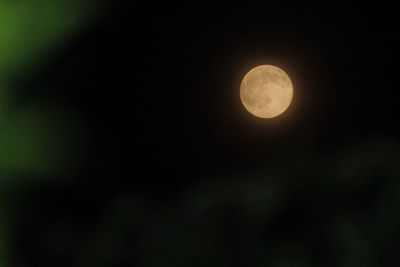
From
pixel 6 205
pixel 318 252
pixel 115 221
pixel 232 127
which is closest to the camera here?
pixel 6 205

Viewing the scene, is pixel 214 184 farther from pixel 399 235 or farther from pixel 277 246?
pixel 399 235

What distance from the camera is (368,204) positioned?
1507 mm

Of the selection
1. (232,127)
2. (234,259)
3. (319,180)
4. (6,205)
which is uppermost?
(232,127)

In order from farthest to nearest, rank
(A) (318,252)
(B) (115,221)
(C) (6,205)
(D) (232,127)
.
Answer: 1. (D) (232,127)
2. (B) (115,221)
3. (A) (318,252)
4. (C) (6,205)

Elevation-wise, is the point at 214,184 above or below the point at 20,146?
above

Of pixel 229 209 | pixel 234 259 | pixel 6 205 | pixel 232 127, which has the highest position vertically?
pixel 232 127

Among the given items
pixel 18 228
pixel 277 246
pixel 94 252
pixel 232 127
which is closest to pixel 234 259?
pixel 277 246

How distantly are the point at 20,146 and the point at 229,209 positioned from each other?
610 mm

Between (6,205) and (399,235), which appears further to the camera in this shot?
(399,235)

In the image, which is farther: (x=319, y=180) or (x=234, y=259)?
(x=319, y=180)

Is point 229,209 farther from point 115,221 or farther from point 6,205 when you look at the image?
point 6,205

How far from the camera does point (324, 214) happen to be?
1587mm

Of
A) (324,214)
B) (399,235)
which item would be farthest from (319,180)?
(399,235)

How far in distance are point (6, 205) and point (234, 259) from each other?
0.60 metres
